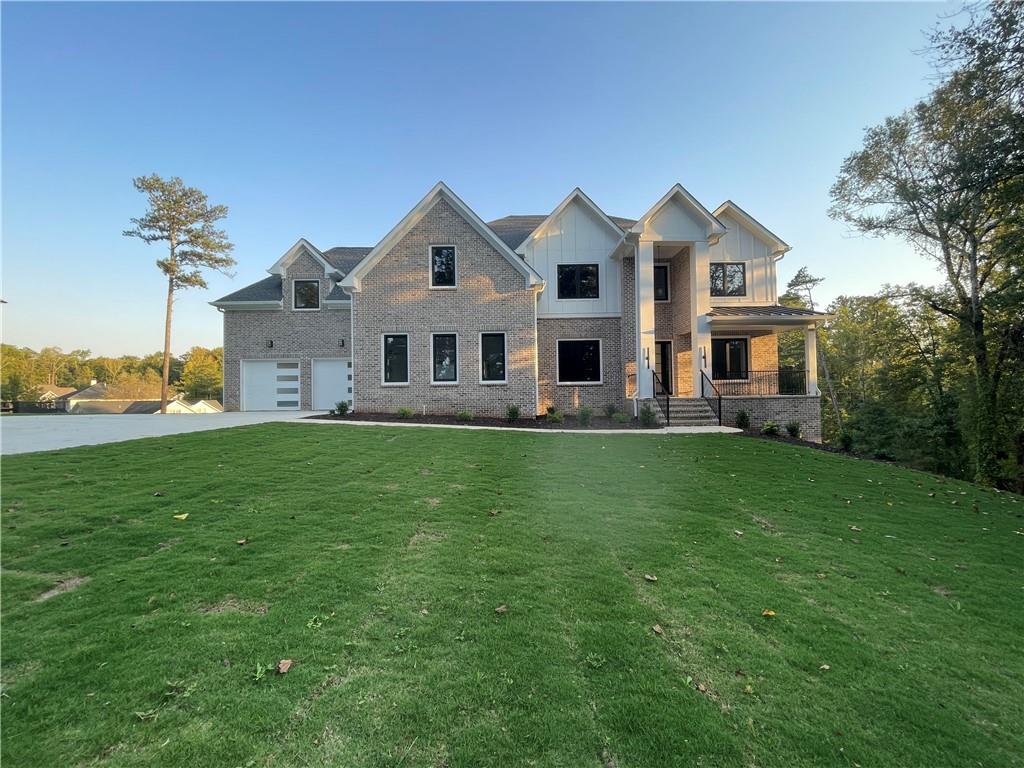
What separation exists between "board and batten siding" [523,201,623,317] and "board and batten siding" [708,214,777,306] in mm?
4506

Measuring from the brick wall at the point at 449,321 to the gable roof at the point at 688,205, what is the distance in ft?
15.8

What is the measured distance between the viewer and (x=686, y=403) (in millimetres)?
15086

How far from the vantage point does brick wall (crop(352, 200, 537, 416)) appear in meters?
15.4

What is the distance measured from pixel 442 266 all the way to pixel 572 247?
17.6 feet

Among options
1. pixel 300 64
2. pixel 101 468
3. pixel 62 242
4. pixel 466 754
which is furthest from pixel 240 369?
pixel 466 754

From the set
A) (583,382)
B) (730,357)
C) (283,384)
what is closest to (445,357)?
(583,382)

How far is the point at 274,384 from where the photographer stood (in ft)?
61.4

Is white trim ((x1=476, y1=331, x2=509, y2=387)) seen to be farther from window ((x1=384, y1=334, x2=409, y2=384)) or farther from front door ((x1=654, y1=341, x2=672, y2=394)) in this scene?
front door ((x1=654, y1=341, x2=672, y2=394))

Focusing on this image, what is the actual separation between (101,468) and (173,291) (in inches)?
778

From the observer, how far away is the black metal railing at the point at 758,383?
56.0ft

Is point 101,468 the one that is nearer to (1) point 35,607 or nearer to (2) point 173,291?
(1) point 35,607

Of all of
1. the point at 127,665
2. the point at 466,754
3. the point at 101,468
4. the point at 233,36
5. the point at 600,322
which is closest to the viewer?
the point at 466,754

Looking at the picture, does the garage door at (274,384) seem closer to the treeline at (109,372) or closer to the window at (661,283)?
the window at (661,283)

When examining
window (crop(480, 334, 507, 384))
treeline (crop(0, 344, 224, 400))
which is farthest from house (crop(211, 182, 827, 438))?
treeline (crop(0, 344, 224, 400))
